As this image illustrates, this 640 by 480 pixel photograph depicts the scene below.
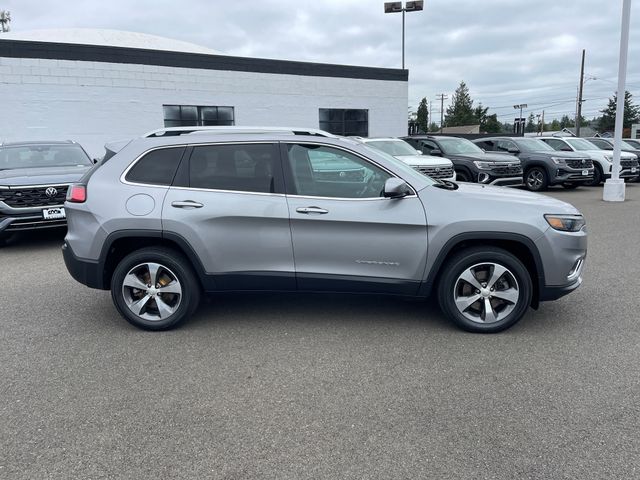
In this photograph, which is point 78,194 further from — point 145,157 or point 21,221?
point 21,221

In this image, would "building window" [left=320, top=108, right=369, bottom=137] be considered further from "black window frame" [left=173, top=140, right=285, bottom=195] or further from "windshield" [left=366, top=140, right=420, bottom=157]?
"black window frame" [left=173, top=140, right=285, bottom=195]

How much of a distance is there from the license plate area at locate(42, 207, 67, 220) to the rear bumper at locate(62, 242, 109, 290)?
354 cm

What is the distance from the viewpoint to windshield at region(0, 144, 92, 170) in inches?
348

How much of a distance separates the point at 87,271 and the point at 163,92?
1651 cm

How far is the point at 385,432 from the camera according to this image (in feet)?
9.63

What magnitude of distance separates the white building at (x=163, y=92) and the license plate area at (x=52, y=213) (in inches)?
460

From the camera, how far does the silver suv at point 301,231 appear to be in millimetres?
4215

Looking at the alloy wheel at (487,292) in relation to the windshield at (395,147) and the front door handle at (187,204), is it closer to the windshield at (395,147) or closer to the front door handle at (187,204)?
the front door handle at (187,204)

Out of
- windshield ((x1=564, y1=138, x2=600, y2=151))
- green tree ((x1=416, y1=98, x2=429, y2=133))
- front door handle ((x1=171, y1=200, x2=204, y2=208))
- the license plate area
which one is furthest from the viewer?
green tree ((x1=416, y1=98, x2=429, y2=133))

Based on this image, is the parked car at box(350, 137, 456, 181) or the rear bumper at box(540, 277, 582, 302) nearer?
the rear bumper at box(540, 277, 582, 302)

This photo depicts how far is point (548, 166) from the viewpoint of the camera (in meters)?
14.9

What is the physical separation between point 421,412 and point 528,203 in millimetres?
2157

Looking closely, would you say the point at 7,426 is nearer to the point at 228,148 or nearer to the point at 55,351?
the point at 55,351

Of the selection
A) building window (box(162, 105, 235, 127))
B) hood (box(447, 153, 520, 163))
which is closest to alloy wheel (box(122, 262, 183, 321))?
hood (box(447, 153, 520, 163))
